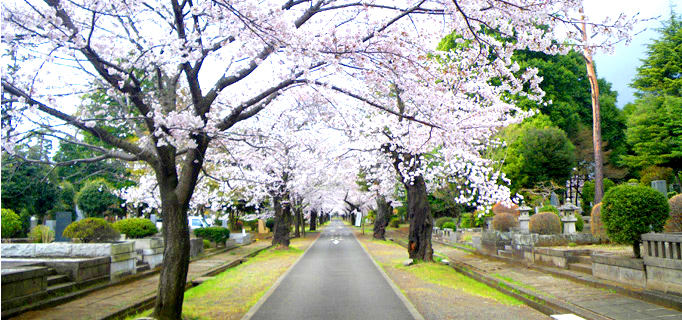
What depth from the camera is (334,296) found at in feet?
35.0

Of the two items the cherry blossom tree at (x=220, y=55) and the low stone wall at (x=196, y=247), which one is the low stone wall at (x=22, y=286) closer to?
the cherry blossom tree at (x=220, y=55)

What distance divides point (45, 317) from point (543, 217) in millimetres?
14664

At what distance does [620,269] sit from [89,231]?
14.5 metres

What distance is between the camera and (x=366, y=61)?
7.26 meters

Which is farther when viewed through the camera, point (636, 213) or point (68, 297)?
point (68, 297)

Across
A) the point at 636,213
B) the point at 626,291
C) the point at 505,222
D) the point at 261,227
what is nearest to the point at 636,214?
the point at 636,213

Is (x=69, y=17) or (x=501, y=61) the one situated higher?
(x=69, y=17)

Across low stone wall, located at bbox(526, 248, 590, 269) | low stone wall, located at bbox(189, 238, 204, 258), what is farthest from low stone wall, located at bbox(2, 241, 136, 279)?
low stone wall, located at bbox(526, 248, 590, 269)

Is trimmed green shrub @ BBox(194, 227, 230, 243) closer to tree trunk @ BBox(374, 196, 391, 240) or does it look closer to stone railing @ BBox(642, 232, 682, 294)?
tree trunk @ BBox(374, 196, 391, 240)

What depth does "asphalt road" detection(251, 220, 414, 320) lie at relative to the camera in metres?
8.67

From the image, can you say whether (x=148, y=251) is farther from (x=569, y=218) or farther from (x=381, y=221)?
(x=381, y=221)

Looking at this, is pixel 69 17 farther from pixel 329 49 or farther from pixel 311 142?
pixel 311 142

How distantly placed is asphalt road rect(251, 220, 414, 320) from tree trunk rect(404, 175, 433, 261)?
1692 mm

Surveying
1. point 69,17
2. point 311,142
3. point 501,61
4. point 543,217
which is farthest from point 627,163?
point 69,17
